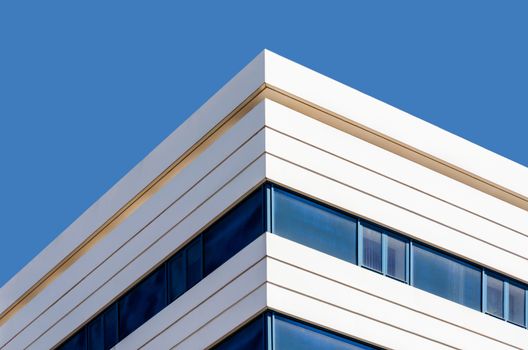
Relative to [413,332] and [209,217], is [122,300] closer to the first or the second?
[209,217]

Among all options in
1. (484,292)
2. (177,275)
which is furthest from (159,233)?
(484,292)

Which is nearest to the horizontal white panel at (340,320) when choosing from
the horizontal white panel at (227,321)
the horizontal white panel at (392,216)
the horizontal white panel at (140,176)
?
the horizontal white panel at (227,321)

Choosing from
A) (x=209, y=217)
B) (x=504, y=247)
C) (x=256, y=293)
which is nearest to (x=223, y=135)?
(x=209, y=217)

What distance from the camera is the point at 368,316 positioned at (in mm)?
38656

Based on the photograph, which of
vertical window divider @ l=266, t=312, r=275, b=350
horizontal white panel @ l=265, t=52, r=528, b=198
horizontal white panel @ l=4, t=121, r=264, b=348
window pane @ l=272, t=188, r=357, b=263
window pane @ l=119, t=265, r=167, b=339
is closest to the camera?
vertical window divider @ l=266, t=312, r=275, b=350

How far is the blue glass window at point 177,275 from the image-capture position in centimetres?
4109

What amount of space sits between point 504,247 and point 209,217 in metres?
7.44

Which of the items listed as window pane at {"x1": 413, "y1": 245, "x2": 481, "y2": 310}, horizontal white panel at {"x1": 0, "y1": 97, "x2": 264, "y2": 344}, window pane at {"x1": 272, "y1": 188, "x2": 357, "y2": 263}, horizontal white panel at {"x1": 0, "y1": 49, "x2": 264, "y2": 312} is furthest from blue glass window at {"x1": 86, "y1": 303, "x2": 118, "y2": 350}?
window pane at {"x1": 413, "y1": 245, "x2": 481, "y2": 310}

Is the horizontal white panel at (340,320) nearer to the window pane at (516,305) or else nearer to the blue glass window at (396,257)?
the blue glass window at (396,257)

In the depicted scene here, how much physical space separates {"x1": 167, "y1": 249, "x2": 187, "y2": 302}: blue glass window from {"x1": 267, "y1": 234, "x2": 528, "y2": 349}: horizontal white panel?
391 cm

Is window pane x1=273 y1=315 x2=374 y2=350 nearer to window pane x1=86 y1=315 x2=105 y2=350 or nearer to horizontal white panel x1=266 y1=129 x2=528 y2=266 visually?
horizontal white panel x1=266 y1=129 x2=528 y2=266

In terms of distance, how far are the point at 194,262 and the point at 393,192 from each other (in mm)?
4883

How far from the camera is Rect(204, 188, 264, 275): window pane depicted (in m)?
38.5

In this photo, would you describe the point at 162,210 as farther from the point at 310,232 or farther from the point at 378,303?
the point at 378,303
